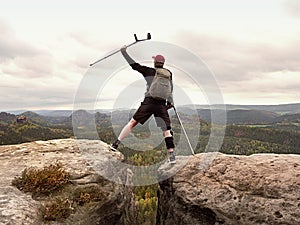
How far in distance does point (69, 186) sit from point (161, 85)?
5300mm

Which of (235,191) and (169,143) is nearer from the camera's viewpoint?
(235,191)

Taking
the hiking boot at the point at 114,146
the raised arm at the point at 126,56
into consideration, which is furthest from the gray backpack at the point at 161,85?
the hiking boot at the point at 114,146

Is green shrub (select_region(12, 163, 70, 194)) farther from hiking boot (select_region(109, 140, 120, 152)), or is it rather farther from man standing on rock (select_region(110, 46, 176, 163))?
man standing on rock (select_region(110, 46, 176, 163))

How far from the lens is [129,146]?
13.3 metres

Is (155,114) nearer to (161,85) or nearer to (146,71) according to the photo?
(161,85)

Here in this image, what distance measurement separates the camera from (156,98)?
41.2ft

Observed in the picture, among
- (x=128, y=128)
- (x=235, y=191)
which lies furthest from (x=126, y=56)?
(x=235, y=191)

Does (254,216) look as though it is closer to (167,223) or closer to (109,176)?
(167,223)

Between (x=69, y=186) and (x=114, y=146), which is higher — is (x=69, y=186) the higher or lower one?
the lower one

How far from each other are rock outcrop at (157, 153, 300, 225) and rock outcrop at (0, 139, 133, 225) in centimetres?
237

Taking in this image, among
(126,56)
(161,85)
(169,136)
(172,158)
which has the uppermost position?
(126,56)

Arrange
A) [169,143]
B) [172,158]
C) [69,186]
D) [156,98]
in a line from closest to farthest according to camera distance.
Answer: [69,186] < [156,98] < [169,143] < [172,158]

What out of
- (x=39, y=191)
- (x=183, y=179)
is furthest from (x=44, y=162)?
(x=183, y=179)

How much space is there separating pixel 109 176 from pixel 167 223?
333 centimetres
